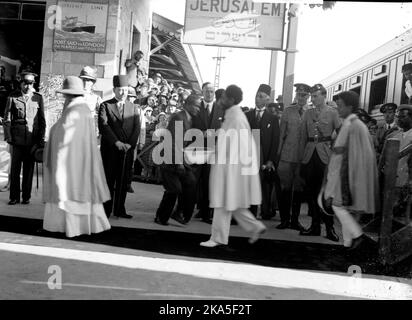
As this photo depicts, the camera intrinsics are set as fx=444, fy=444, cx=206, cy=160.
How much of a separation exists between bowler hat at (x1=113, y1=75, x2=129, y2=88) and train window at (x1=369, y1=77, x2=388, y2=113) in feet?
10.8

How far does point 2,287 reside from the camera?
8.48 feet

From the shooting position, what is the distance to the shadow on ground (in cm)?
351

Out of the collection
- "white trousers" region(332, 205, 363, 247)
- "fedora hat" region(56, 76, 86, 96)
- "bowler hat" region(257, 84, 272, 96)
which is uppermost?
"bowler hat" region(257, 84, 272, 96)

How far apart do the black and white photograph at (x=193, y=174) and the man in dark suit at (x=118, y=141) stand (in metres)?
0.02

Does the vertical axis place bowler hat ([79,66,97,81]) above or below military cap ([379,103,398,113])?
below

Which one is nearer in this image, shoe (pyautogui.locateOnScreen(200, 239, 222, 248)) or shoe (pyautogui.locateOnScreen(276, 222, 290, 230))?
shoe (pyautogui.locateOnScreen(200, 239, 222, 248))

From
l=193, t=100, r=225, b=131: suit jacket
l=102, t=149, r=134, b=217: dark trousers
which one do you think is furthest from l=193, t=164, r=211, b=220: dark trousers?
l=102, t=149, r=134, b=217: dark trousers

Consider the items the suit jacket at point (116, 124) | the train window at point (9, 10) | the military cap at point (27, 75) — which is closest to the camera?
the train window at point (9, 10)

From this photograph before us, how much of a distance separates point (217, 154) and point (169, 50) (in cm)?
183

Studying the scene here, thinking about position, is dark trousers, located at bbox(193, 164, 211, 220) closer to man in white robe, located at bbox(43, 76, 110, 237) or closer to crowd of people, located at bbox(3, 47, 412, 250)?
crowd of people, located at bbox(3, 47, 412, 250)

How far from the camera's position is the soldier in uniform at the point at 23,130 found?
4.86m

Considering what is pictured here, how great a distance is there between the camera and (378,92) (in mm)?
5695

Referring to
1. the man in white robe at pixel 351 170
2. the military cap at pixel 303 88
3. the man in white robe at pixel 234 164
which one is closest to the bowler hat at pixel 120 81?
the man in white robe at pixel 234 164

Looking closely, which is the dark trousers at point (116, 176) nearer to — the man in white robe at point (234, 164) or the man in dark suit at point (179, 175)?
the man in dark suit at point (179, 175)
